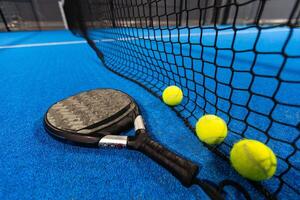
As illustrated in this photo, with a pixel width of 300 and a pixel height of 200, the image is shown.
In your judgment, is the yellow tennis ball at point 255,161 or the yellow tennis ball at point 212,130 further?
the yellow tennis ball at point 212,130

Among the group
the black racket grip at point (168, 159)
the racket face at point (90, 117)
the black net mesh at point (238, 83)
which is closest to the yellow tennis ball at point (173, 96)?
the black net mesh at point (238, 83)

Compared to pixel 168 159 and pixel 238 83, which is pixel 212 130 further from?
pixel 238 83

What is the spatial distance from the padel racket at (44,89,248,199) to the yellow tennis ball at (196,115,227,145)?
0.42ft

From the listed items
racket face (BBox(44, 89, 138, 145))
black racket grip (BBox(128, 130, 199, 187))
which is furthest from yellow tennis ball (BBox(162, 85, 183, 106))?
black racket grip (BBox(128, 130, 199, 187))

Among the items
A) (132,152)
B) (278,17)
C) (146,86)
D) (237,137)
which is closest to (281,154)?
(237,137)

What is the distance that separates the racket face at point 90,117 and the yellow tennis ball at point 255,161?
14.0 inches

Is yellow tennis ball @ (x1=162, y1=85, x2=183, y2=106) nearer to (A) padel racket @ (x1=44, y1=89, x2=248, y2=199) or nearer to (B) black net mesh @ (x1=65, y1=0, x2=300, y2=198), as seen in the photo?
(B) black net mesh @ (x1=65, y1=0, x2=300, y2=198)

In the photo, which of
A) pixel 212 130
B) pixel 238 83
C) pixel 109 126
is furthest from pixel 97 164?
pixel 238 83

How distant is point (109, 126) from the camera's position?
621 mm

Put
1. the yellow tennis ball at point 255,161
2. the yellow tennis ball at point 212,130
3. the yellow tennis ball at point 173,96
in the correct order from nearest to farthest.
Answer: the yellow tennis ball at point 255,161 → the yellow tennis ball at point 212,130 → the yellow tennis ball at point 173,96

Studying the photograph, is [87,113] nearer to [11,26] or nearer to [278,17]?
[11,26]

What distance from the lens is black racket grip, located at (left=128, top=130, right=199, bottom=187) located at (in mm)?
420

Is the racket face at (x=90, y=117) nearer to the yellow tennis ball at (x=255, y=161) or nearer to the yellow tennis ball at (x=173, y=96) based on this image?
the yellow tennis ball at (x=173, y=96)

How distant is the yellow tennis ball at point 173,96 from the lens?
0.78 m
